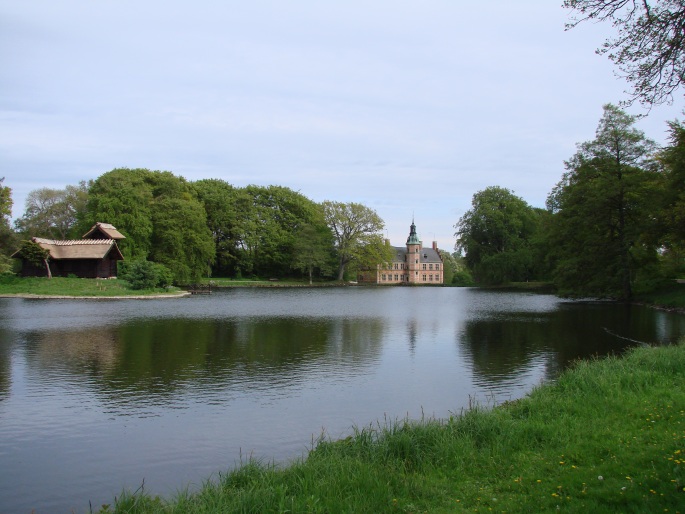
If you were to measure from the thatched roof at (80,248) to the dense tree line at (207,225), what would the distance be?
2.46 meters

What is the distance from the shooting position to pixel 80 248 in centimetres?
4200

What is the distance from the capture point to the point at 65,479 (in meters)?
6.72

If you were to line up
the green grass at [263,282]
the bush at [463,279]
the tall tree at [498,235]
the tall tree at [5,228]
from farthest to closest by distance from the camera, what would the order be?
the bush at [463,279] < the tall tree at [498,235] < the green grass at [263,282] < the tall tree at [5,228]

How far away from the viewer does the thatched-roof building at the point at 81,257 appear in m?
41.2

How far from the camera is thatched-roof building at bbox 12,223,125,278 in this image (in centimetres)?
4119

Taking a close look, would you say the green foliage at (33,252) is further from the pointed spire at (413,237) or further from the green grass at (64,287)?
the pointed spire at (413,237)

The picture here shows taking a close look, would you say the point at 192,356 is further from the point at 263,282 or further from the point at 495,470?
the point at 263,282

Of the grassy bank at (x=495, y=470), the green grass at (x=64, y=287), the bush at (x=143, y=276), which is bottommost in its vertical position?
the grassy bank at (x=495, y=470)

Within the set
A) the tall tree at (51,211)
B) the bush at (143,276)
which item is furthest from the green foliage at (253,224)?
the bush at (143,276)

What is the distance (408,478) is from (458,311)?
88.2 feet

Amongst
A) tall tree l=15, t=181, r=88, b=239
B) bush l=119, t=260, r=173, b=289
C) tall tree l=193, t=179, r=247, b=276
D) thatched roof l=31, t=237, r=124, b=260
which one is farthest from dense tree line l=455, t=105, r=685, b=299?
tall tree l=15, t=181, r=88, b=239

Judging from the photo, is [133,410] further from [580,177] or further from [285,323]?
[580,177]

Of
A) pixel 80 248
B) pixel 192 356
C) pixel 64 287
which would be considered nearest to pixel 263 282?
pixel 80 248

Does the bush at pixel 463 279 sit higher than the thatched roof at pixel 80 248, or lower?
lower
